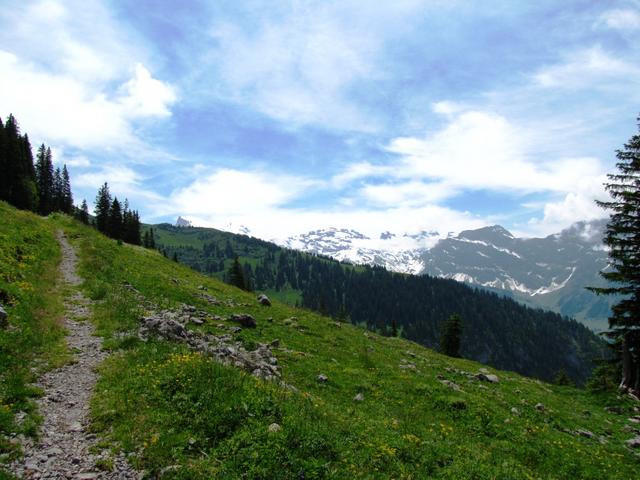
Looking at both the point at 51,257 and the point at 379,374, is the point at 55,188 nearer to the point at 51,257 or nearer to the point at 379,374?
the point at 51,257

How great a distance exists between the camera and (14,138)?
247 feet

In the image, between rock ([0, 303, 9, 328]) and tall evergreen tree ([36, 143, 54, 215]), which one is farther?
tall evergreen tree ([36, 143, 54, 215])

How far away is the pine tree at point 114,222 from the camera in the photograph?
3910 inches

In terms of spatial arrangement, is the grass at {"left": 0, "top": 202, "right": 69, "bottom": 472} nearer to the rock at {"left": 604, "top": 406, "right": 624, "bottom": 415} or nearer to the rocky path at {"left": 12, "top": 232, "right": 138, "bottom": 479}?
the rocky path at {"left": 12, "top": 232, "right": 138, "bottom": 479}

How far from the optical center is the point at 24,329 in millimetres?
14227

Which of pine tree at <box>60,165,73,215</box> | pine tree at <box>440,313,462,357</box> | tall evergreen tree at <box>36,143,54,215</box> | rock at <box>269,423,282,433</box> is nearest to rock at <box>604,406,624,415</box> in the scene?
rock at <box>269,423,282,433</box>

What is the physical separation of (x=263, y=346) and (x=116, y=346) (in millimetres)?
8001

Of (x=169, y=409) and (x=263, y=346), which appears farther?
(x=263, y=346)

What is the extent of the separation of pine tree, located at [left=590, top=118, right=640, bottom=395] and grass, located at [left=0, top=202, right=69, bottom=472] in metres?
36.2

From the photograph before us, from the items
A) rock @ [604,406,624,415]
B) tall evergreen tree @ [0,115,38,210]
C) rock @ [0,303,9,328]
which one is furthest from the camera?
tall evergreen tree @ [0,115,38,210]

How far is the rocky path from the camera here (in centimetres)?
815

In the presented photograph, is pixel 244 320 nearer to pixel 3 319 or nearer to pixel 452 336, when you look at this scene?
pixel 3 319

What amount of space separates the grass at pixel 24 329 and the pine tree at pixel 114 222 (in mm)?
78750

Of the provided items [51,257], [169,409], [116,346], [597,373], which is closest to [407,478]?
[169,409]
